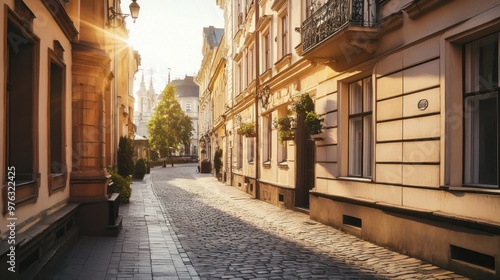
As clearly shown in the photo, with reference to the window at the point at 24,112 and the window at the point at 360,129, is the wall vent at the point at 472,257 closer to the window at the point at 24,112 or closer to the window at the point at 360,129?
the window at the point at 360,129

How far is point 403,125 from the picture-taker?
8734 millimetres

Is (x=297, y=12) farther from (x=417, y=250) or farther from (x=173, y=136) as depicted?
(x=173, y=136)

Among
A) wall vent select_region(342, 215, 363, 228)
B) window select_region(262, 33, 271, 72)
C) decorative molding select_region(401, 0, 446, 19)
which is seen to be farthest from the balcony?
window select_region(262, 33, 271, 72)

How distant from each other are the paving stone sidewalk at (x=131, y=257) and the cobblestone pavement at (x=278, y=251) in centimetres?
25

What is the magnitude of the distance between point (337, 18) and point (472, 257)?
18.0ft

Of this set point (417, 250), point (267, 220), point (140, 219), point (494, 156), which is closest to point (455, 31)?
point (494, 156)

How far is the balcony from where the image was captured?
9648mm

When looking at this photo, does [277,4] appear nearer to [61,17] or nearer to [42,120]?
[61,17]

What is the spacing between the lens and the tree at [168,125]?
7000 centimetres

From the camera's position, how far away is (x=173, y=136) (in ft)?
231

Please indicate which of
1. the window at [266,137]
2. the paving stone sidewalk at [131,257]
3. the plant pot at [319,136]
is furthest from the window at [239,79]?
the paving stone sidewalk at [131,257]

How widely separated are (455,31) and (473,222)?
9.35 feet

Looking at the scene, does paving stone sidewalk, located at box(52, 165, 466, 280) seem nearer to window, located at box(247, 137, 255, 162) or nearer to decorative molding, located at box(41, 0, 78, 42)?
decorative molding, located at box(41, 0, 78, 42)

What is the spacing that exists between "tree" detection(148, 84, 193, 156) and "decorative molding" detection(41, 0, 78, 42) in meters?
60.4
